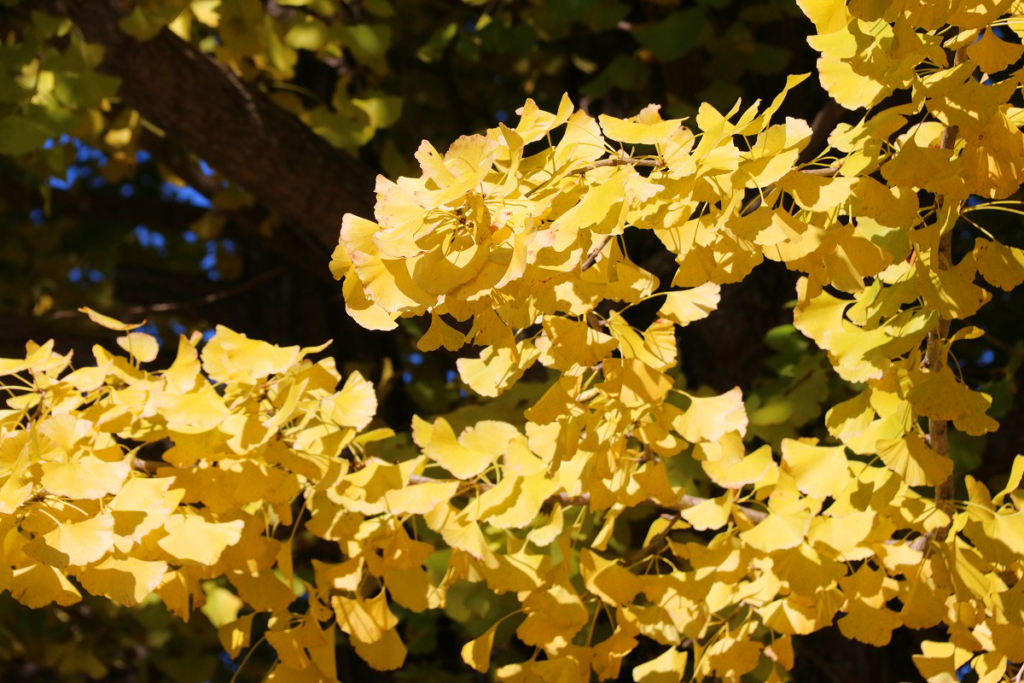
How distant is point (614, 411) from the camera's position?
89cm

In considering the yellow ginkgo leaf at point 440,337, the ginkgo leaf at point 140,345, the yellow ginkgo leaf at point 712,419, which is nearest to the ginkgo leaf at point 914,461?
the yellow ginkgo leaf at point 712,419

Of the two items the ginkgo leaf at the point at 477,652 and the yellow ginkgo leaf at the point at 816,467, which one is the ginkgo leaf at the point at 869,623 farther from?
the ginkgo leaf at the point at 477,652

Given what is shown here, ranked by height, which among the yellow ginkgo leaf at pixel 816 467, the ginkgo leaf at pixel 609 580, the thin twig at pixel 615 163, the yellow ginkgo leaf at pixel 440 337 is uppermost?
the thin twig at pixel 615 163

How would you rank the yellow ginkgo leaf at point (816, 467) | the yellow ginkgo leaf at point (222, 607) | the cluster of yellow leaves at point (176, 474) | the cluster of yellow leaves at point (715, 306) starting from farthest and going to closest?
the yellow ginkgo leaf at point (222, 607) < the yellow ginkgo leaf at point (816, 467) < the cluster of yellow leaves at point (176, 474) < the cluster of yellow leaves at point (715, 306)

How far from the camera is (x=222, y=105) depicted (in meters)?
1.54

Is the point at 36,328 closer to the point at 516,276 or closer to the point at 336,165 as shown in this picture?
the point at 336,165

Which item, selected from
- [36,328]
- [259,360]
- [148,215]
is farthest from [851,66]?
[148,215]

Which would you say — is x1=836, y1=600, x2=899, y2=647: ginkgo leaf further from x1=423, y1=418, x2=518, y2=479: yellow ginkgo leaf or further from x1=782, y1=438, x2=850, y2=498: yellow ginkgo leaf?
x1=423, y1=418, x2=518, y2=479: yellow ginkgo leaf

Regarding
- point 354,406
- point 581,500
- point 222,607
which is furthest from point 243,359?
point 222,607

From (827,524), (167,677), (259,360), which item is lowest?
(167,677)

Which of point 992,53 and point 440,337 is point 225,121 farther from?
point 992,53

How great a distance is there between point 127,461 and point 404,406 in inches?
51.9

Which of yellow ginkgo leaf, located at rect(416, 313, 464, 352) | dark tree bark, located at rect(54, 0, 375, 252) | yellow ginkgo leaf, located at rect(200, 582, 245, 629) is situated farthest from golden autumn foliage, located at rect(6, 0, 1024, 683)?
yellow ginkgo leaf, located at rect(200, 582, 245, 629)

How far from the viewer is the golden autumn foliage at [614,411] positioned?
0.71m
